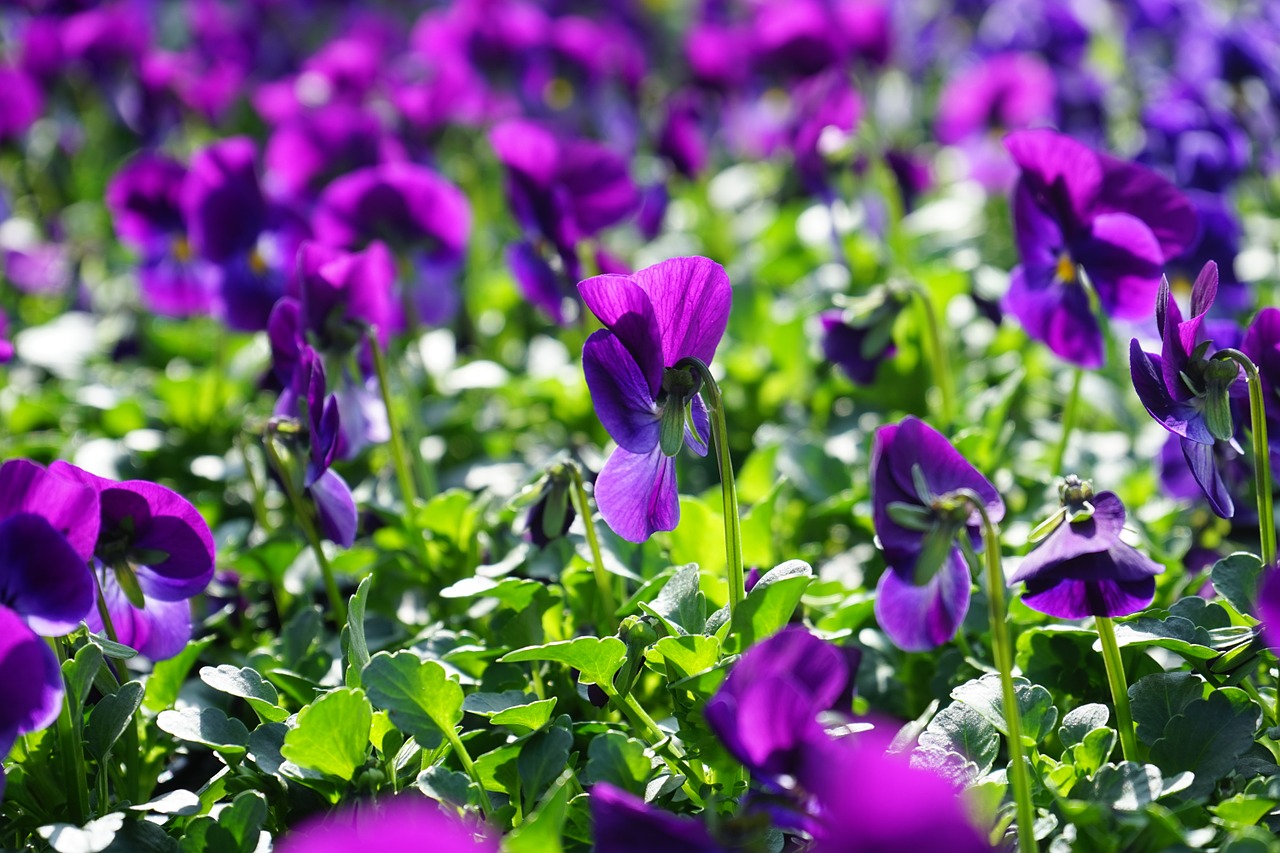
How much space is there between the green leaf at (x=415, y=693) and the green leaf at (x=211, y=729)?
18 cm

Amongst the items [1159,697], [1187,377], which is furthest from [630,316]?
[1159,697]

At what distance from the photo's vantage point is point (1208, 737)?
Answer: 1.19 metres

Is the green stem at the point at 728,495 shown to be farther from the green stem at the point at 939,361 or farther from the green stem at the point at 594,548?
the green stem at the point at 939,361

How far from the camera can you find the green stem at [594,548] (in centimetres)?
141

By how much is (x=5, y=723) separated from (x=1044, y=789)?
2.88 feet

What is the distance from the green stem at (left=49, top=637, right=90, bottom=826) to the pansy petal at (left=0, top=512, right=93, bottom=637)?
0.41 ft

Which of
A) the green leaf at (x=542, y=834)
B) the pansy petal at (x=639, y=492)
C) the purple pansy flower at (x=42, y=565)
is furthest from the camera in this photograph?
the pansy petal at (x=639, y=492)

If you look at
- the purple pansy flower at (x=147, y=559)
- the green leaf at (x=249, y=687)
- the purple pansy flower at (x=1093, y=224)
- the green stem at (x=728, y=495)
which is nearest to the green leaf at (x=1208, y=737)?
the green stem at (x=728, y=495)

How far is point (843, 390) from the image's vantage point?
2.25 meters

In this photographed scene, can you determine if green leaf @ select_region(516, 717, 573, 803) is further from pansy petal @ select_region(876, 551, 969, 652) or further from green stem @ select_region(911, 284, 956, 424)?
green stem @ select_region(911, 284, 956, 424)

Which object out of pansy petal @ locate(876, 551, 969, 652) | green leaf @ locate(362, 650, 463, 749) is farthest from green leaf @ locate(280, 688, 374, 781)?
pansy petal @ locate(876, 551, 969, 652)

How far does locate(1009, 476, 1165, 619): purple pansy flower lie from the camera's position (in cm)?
108

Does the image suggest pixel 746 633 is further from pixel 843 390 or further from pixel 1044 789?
pixel 843 390

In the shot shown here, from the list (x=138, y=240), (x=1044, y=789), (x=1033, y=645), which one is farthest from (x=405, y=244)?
(x=1044, y=789)
